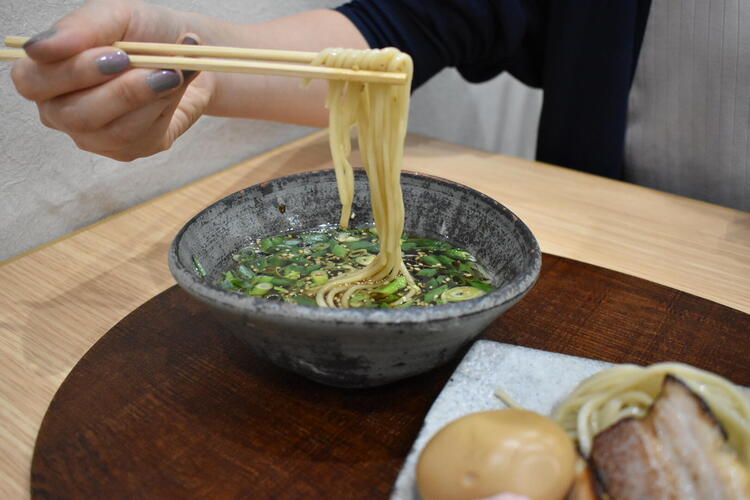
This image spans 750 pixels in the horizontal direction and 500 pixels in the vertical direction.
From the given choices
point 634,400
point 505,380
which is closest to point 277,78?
point 505,380

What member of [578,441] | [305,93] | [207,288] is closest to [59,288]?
[207,288]

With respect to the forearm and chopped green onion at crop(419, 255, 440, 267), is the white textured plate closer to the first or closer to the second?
chopped green onion at crop(419, 255, 440, 267)

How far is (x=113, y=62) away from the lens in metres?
1.14

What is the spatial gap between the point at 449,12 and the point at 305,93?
633 millimetres

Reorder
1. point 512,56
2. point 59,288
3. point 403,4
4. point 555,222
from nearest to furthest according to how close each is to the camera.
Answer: point 59,288 → point 555,222 → point 403,4 → point 512,56

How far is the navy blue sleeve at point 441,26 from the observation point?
2150 mm

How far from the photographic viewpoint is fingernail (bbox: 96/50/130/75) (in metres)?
1.13

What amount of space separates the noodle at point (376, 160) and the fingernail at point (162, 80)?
315mm

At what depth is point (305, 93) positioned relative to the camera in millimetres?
2027

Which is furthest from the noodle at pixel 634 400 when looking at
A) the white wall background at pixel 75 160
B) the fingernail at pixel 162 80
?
the white wall background at pixel 75 160

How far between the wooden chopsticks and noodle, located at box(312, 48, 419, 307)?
63mm

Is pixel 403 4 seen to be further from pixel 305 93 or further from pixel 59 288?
pixel 59 288

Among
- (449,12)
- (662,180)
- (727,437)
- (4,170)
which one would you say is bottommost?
(662,180)

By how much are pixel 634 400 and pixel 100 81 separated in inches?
45.2
